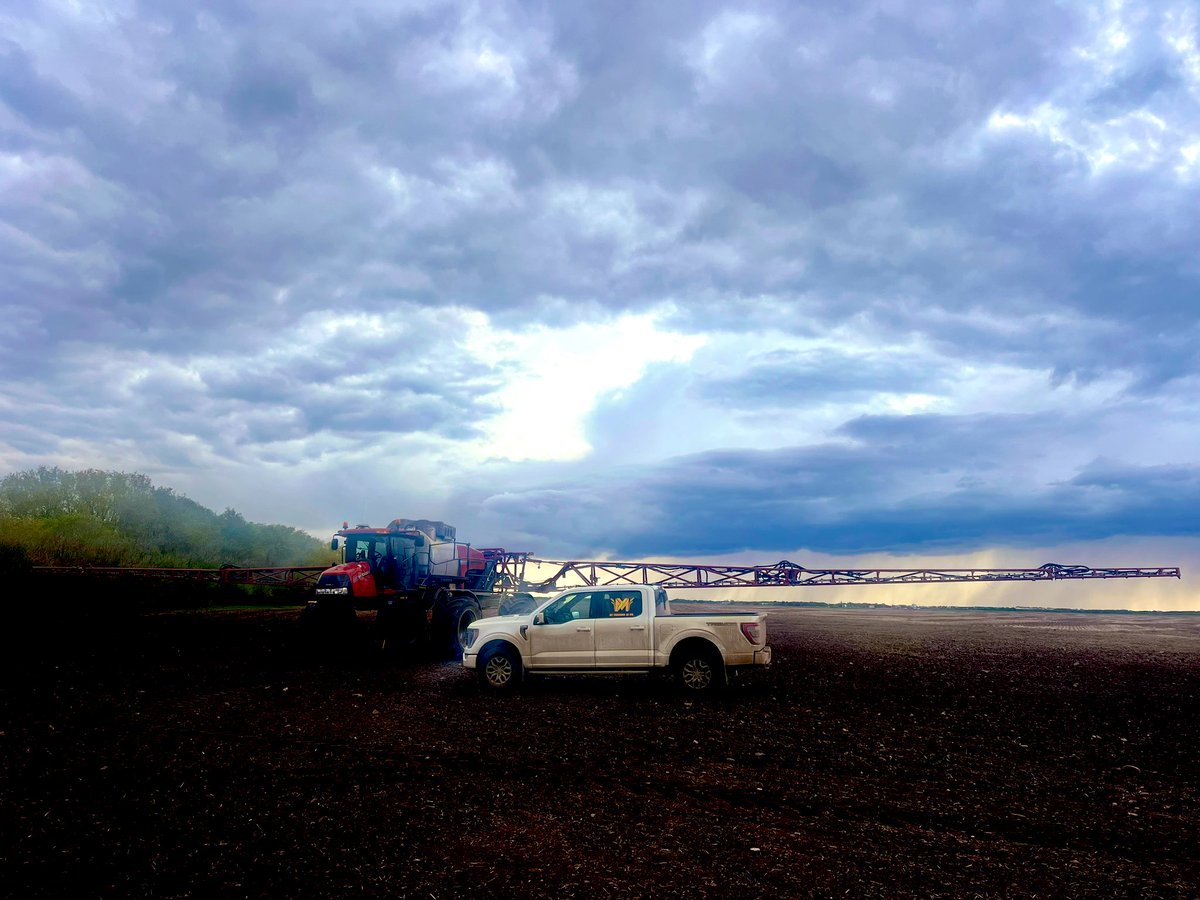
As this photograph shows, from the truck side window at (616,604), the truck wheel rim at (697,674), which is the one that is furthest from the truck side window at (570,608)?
the truck wheel rim at (697,674)

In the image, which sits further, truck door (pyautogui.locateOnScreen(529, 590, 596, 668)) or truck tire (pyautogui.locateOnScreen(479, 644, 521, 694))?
truck tire (pyautogui.locateOnScreen(479, 644, 521, 694))

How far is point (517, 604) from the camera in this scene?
26.7m

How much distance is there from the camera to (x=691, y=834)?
767cm

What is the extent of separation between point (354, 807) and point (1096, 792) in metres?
8.87

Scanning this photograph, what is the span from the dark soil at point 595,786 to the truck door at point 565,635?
70 centimetres

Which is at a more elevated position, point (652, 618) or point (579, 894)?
point (652, 618)

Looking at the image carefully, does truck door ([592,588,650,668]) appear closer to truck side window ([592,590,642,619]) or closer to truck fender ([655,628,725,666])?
truck side window ([592,590,642,619])

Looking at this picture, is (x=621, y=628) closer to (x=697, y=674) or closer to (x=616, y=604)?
(x=616, y=604)

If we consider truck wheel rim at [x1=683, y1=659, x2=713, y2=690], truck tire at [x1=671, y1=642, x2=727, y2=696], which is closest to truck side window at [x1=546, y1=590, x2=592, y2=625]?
truck tire at [x1=671, y1=642, x2=727, y2=696]

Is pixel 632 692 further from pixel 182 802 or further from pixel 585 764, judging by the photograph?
pixel 182 802

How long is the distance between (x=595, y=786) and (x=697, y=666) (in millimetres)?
6055

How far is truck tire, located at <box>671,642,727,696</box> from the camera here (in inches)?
586

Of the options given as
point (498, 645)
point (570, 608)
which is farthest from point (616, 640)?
point (498, 645)

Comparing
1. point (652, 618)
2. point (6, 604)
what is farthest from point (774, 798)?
point (6, 604)
